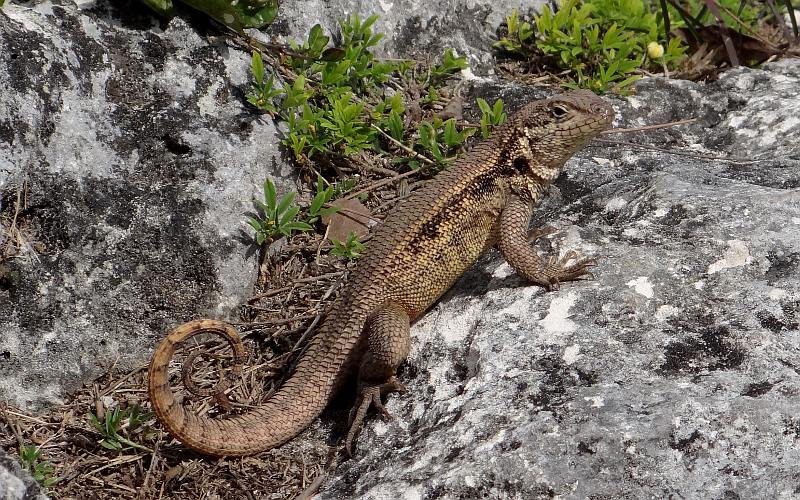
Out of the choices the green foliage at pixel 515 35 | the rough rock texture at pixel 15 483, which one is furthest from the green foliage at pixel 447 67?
the rough rock texture at pixel 15 483

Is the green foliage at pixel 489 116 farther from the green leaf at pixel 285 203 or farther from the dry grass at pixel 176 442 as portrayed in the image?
the dry grass at pixel 176 442

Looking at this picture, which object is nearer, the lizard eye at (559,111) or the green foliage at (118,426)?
the green foliage at (118,426)

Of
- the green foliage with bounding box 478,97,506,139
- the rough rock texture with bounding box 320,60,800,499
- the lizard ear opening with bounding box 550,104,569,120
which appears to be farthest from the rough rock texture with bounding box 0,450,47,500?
the green foliage with bounding box 478,97,506,139

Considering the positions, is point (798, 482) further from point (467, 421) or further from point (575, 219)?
point (575, 219)

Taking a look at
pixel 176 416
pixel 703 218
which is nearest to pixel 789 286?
pixel 703 218

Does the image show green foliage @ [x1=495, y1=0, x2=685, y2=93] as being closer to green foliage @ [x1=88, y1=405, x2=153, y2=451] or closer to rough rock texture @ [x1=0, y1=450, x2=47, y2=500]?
green foliage @ [x1=88, y1=405, x2=153, y2=451]

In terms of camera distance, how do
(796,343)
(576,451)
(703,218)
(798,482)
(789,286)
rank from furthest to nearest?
1. (703,218)
2. (789,286)
3. (796,343)
4. (576,451)
5. (798,482)

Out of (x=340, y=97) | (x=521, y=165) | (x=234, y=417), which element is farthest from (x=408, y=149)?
(x=234, y=417)
